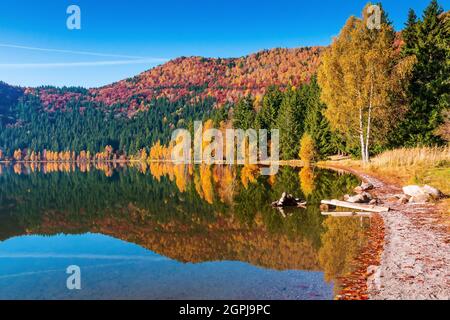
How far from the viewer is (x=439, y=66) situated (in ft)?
119

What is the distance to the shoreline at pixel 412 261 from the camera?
7.30 metres

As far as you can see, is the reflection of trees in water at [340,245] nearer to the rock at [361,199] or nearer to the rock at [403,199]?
the rock at [361,199]

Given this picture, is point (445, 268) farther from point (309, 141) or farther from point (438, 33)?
point (309, 141)

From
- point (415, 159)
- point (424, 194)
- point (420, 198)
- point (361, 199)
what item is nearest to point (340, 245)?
point (361, 199)

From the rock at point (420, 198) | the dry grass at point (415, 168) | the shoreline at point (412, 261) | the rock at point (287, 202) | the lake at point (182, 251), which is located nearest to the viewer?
the shoreline at point (412, 261)

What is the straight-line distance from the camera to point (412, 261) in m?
9.11

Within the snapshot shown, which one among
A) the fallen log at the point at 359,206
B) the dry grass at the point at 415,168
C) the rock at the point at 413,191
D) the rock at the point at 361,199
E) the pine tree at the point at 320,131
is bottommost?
the fallen log at the point at 359,206

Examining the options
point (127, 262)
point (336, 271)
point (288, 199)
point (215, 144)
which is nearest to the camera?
point (336, 271)

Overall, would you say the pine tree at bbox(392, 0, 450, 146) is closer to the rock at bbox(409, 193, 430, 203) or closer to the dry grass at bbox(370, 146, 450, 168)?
the dry grass at bbox(370, 146, 450, 168)

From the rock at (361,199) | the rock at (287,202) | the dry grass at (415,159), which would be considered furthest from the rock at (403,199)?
the dry grass at (415,159)

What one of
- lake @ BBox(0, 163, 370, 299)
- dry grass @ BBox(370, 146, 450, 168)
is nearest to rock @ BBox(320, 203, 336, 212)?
lake @ BBox(0, 163, 370, 299)

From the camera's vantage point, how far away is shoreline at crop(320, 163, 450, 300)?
7305mm
